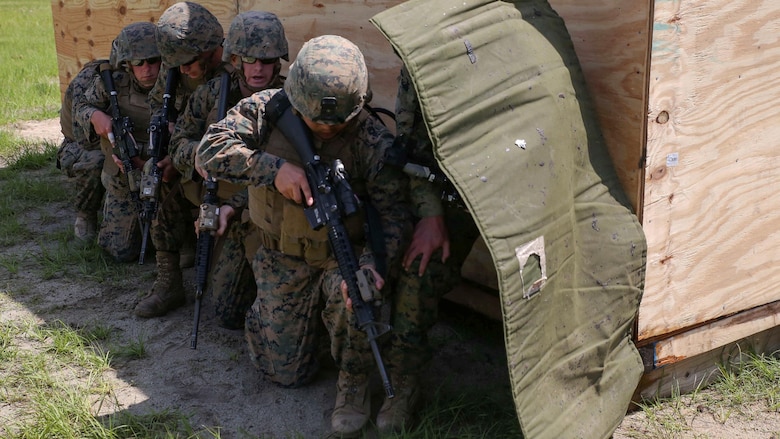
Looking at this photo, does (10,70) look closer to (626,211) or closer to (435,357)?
(435,357)

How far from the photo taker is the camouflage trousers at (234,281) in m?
4.75

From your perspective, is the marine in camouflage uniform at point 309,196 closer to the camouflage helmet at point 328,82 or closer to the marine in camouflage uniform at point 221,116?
the camouflage helmet at point 328,82

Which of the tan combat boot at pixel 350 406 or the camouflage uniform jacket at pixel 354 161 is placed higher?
the camouflage uniform jacket at pixel 354 161

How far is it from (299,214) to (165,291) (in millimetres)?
1562

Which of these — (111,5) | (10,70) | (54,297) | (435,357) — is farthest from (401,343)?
(10,70)

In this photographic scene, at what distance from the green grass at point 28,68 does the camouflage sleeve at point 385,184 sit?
6.88m

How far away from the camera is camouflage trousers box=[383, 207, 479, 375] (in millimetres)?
3570

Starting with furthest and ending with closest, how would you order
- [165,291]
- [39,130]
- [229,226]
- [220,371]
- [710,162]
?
[39,130] < [165,291] < [229,226] < [220,371] < [710,162]

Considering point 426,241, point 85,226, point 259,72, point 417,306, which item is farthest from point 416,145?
point 85,226

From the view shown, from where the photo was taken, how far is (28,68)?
12133 millimetres

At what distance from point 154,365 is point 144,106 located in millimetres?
1974

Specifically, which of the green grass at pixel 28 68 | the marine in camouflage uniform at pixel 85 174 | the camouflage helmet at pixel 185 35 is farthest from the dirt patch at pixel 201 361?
the green grass at pixel 28 68

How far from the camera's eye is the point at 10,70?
11883 millimetres

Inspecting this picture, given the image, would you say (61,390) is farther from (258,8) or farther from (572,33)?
(572,33)
